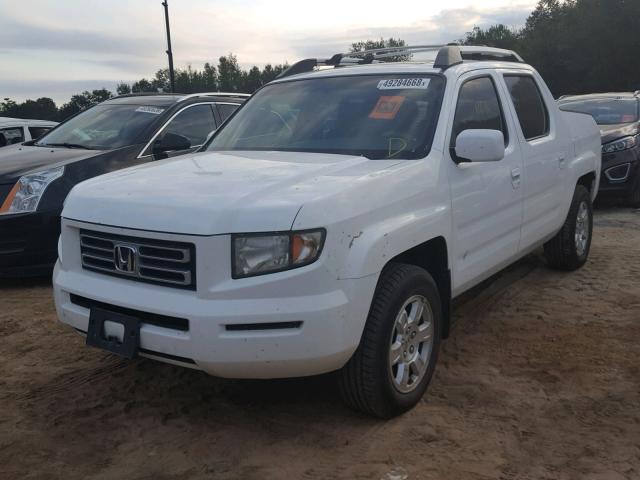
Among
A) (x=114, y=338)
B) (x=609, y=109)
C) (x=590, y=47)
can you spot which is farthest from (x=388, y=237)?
(x=590, y=47)

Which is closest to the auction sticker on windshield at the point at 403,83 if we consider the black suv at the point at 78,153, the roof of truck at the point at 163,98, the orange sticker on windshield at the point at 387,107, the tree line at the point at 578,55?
the orange sticker on windshield at the point at 387,107

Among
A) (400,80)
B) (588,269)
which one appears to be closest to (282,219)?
(400,80)

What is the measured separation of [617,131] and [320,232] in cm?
772

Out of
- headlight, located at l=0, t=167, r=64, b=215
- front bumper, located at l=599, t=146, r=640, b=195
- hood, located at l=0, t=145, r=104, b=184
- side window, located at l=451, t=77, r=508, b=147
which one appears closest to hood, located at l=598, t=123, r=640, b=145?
front bumper, located at l=599, t=146, r=640, b=195

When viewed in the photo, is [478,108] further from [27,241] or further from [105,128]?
[105,128]

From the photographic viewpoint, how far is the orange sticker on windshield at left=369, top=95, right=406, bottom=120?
13.2ft

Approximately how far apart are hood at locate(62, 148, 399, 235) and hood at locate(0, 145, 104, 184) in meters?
2.38

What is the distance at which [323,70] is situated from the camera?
4855mm

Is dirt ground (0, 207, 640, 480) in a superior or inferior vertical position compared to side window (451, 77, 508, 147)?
inferior

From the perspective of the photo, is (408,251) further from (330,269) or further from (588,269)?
(588,269)

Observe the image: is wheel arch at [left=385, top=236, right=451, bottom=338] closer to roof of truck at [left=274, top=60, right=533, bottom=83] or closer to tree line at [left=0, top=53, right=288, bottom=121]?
roof of truck at [left=274, top=60, right=533, bottom=83]

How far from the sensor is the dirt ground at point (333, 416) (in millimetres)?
3002

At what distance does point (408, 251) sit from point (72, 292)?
170 centimetres

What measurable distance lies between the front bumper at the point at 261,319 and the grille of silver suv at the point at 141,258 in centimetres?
6
